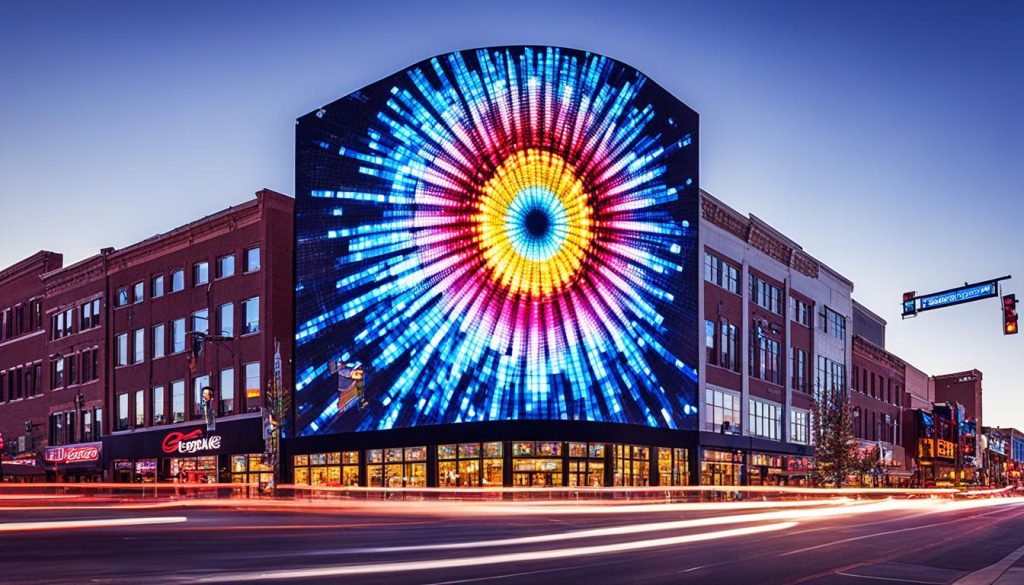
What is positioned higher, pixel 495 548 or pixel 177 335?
pixel 177 335

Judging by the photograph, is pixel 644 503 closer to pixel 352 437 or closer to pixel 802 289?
pixel 352 437

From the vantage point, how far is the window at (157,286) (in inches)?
2756

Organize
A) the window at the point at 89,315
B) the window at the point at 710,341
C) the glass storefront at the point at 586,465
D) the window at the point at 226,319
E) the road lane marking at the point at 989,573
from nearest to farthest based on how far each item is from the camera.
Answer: the road lane marking at the point at 989,573, the glass storefront at the point at 586,465, the window at the point at 226,319, the window at the point at 710,341, the window at the point at 89,315

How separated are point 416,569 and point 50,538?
12.8 m

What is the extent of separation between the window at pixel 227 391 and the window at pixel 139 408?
887 cm

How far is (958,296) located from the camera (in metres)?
36.5

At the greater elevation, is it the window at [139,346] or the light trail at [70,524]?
the window at [139,346]

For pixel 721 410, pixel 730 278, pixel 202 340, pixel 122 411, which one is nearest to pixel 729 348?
pixel 721 410

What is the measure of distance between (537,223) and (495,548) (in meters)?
40.6

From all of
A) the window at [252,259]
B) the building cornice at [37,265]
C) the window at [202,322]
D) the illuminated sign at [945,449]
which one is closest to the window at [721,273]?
the window at [252,259]

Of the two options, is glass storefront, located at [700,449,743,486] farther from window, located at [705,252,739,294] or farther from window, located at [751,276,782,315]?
window, located at [751,276,782,315]

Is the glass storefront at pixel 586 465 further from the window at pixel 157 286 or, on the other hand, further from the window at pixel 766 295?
the window at pixel 157 286

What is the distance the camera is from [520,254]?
210ft

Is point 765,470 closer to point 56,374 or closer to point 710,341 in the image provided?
point 710,341
